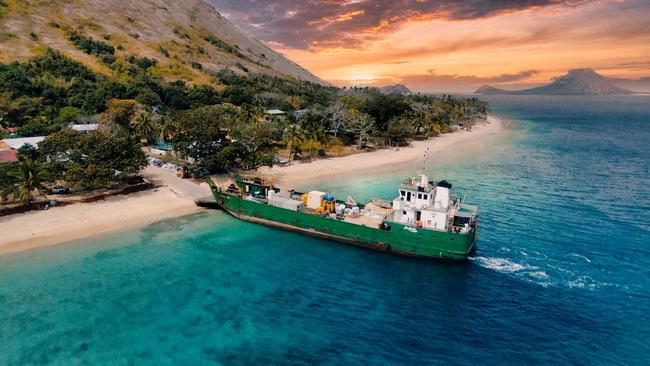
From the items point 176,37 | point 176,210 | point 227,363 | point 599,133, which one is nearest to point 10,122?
point 176,210

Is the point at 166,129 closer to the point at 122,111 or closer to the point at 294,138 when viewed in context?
the point at 122,111

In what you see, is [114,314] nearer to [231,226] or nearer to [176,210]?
[231,226]

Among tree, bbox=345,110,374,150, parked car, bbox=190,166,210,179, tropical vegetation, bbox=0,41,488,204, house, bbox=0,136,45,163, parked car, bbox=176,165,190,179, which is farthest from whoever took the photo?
tree, bbox=345,110,374,150

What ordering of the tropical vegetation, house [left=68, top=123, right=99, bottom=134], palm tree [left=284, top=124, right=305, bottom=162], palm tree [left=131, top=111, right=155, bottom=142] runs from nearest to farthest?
the tropical vegetation, palm tree [left=131, top=111, right=155, bottom=142], palm tree [left=284, top=124, right=305, bottom=162], house [left=68, top=123, right=99, bottom=134]

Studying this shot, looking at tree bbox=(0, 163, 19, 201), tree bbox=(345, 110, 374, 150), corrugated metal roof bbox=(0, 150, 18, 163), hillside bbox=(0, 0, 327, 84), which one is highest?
hillside bbox=(0, 0, 327, 84)

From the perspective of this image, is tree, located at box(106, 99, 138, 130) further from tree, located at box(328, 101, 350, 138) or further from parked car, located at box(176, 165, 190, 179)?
tree, located at box(328, 101, 350, 138)

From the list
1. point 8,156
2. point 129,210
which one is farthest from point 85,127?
point 129,210

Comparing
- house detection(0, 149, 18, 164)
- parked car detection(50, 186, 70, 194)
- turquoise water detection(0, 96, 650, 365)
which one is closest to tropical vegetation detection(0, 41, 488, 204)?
parked car detection(50, 186, 70, 194)

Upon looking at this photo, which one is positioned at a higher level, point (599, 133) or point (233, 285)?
point (599, 133)
